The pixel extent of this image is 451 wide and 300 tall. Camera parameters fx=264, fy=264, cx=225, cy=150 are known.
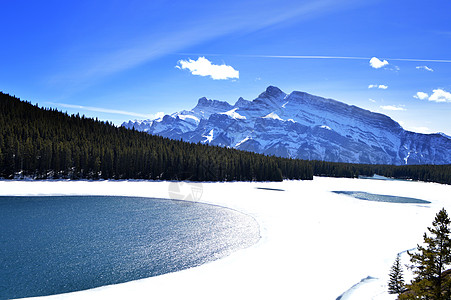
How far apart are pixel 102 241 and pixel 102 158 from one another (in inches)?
3533

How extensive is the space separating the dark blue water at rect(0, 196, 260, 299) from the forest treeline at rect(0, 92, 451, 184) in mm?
48511

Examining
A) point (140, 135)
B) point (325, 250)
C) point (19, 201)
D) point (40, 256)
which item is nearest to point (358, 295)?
point (325, 250)

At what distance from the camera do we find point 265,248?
3216 centimetres

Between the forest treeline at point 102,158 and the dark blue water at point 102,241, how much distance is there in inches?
1910

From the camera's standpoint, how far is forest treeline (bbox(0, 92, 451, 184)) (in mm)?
102438

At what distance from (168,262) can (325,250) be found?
18.5m

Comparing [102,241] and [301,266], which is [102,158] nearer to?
[102,241]

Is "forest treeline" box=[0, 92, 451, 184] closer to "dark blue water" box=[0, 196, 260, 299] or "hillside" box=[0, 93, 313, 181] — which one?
"hillside" box=[0, 93, 313, 181]

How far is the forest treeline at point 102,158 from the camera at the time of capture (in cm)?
10244

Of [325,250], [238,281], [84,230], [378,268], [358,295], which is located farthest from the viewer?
[84,230]

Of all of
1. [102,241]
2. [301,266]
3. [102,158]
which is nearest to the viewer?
[301,266]

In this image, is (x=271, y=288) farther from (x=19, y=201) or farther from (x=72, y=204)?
(x=19, y=201)

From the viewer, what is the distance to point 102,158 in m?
115

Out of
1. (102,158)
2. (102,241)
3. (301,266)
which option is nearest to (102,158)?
(102,158)
